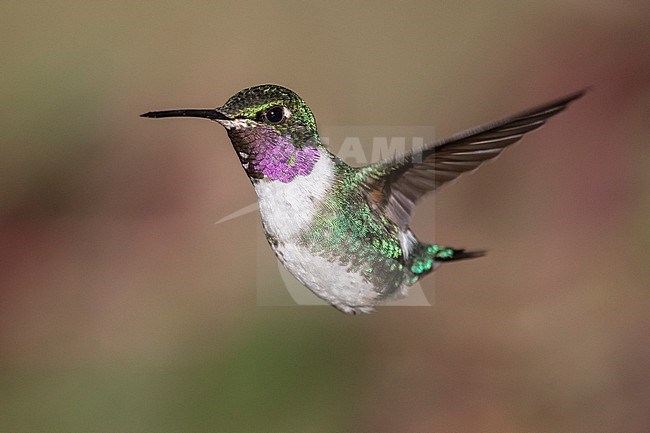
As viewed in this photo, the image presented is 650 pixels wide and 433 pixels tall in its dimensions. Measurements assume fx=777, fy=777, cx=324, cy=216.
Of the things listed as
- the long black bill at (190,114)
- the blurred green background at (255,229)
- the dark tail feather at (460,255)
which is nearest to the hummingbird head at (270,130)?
the long black bill at (190,114)

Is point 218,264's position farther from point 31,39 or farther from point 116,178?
point 31,39

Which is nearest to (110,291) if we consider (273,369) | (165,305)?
(165,305)

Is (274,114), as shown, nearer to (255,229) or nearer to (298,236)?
(298,236)

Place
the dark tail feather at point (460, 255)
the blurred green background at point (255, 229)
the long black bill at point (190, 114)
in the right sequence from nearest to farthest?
1. the long black bill at point (190, 114)
2. the dark tail feather at point (460, 255)
3. the blurred green background at point (255, 229)

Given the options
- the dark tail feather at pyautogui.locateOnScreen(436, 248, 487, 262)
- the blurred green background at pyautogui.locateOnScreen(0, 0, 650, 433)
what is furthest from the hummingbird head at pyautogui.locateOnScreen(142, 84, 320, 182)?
the blurred green background at pyautogui.locateOnScreen(0, 0, 650, 433)

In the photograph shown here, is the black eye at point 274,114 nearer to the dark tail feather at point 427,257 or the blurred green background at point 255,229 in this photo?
the dark tail feather at point 427,257

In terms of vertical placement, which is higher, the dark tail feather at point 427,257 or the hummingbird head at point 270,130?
the hummingbird head at point 270,130

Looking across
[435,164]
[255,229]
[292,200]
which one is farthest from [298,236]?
[255,229]

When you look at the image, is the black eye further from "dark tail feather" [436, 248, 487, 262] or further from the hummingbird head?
"dark tail feather" [436, 248, 487, 262]
